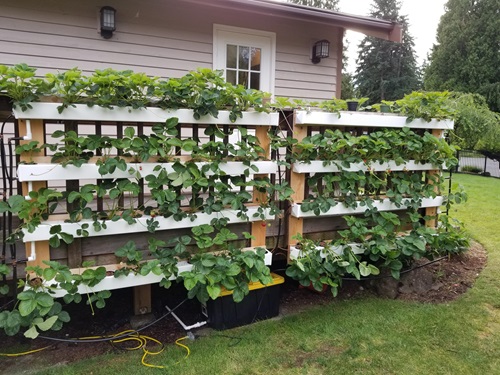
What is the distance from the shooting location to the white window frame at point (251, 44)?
470cm

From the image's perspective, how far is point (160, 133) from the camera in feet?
7.27

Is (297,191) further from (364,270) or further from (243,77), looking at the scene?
(243,77)

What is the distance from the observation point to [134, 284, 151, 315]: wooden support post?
2.77 meters

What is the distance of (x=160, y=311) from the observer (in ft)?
9.45

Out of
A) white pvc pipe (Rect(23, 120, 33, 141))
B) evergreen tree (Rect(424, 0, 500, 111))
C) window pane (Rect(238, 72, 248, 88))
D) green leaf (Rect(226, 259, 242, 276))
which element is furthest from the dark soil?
evergreen tree (Rect(424, 0, 500, 111))

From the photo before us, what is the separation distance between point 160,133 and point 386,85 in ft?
95.6

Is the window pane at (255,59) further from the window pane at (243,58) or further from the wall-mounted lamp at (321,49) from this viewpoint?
the wall-mounted lamp at (321,49)

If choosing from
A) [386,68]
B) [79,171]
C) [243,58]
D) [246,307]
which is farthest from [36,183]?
[386,68]

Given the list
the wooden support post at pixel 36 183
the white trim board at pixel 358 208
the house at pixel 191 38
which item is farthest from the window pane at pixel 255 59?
the wooden support post at pixel 36 183

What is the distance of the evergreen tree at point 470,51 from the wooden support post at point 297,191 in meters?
25.3

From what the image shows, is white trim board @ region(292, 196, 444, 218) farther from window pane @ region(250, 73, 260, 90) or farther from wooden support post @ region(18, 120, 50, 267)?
window pane @ region(250, 73, 260, 90)

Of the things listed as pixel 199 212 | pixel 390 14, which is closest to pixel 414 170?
pixel 199 212

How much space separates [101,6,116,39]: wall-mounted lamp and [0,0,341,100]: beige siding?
0.34ft

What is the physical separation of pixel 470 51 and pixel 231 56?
25405 millimetres
